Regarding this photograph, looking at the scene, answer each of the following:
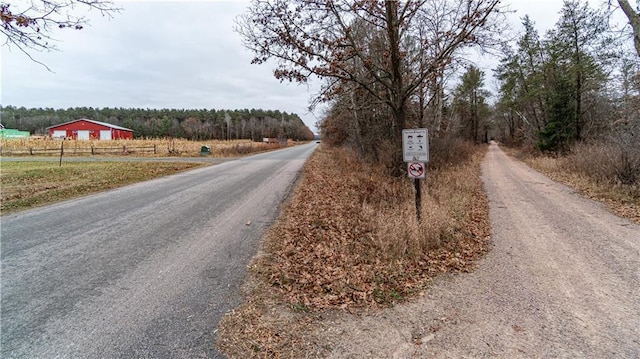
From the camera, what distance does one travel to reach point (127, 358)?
2.54 m

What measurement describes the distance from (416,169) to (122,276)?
5272 millimetres

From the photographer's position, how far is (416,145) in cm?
591

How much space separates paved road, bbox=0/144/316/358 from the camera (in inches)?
110

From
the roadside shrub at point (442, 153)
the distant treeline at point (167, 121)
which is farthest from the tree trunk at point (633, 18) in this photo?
the distant treeline at point (167, 121)

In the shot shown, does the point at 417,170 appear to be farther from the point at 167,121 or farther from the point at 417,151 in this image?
the point at 167,121

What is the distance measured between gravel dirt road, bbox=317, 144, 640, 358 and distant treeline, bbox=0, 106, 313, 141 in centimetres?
8864

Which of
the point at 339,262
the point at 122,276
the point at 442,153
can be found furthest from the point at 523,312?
the point at 442,153

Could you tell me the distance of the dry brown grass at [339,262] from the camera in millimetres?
2994

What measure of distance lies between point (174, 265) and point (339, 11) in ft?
23.4

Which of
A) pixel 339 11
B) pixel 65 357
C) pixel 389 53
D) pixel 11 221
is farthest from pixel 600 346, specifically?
pixel 11 221

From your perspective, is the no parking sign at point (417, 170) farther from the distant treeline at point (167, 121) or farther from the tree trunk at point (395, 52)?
the distant treeline at point (167, 121)

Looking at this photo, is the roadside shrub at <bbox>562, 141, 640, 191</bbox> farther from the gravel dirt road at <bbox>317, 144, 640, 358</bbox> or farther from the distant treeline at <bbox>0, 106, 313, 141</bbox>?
the distant treeline at <bbox>0, 106, 313, 141</bbox>

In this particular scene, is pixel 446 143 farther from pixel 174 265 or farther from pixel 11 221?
pixel 11 221

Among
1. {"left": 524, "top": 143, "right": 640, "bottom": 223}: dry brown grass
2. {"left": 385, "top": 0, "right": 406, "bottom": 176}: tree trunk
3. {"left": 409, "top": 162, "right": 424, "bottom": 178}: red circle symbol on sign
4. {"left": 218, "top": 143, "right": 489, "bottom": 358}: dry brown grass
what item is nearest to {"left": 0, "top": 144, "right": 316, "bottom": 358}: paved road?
{"left": 218, "top": 143, "right": 489, "bottom": 358}: dry brown grass
